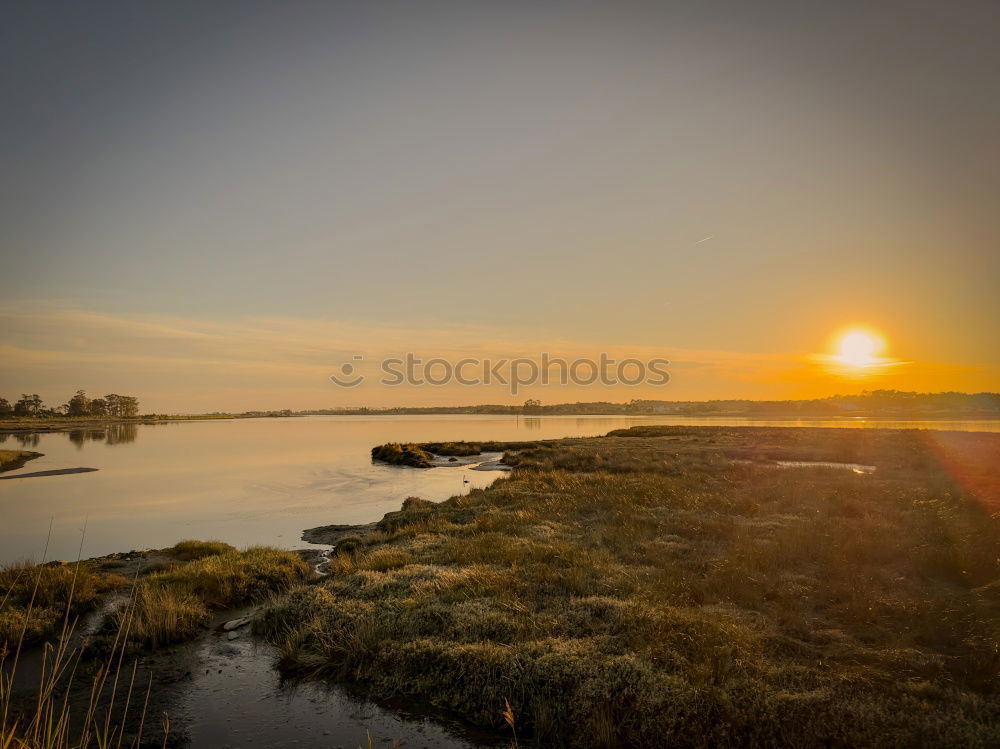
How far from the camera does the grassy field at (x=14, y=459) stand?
51888 millimetres

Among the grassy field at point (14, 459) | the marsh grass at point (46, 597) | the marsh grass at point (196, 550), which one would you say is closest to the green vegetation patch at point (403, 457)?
the grassy field at point (14, 459)

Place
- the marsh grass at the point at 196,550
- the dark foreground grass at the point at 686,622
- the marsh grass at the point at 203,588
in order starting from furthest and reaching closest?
1. the marsh grass at the point at 196,550
2. the marsh grass at the point at 203,588
3. the dark foreground grass at the point at 686,622

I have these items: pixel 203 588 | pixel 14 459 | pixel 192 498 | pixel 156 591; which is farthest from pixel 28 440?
pixel 156 591

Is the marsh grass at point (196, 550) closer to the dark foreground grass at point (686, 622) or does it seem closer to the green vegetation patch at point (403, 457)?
the dark foreground grass at point (686, 622)

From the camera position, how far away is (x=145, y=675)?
420 inches

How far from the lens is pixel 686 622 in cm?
1052

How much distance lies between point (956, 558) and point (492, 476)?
112 ft

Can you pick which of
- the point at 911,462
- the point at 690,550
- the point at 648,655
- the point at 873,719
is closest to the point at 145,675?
the point at 648,655

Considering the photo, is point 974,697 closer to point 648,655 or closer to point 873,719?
point 873,719

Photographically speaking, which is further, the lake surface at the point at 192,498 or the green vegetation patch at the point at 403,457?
the green vegetation patch at the point at 403,457

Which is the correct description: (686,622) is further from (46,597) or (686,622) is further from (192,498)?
(192,498)

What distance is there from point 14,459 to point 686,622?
70436 mm

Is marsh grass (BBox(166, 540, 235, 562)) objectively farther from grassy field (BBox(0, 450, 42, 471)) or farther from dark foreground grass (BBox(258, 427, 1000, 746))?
grassy field (BBox(0, 450, 42, 471))

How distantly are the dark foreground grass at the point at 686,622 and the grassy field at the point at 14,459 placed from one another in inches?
2053
